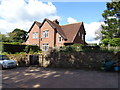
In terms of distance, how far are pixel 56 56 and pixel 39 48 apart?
16.2 metres

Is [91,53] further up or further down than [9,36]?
further down

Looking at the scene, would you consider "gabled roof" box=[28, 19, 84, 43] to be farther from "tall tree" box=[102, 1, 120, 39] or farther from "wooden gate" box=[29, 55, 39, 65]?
"wooden gate" box=[29, 55, 39, 65]

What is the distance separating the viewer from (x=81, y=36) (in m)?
29.0

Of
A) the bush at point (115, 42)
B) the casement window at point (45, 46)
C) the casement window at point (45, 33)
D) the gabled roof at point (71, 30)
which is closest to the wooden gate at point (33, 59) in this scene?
the gabled roof at point (71, 30)

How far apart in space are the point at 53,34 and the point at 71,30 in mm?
4630

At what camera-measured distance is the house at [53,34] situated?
2591 cm

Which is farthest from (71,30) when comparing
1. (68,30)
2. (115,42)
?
(115,42)

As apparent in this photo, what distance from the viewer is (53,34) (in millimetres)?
26516

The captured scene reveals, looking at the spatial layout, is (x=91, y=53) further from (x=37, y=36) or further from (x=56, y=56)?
(x=37, y=36)

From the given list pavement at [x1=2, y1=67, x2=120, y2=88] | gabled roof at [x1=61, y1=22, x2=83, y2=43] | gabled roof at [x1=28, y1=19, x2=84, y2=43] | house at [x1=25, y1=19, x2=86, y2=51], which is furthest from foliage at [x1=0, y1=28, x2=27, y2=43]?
pavement at [x1=2, y1=67, x2=120, y2=88]

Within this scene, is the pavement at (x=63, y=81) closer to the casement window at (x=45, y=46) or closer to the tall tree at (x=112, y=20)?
the tall tree at (x=112, y=20)

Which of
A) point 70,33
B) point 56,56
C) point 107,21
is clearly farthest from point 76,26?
point 56,56

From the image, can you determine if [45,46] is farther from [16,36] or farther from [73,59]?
[16,36]

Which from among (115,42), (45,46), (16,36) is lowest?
(45,46)
